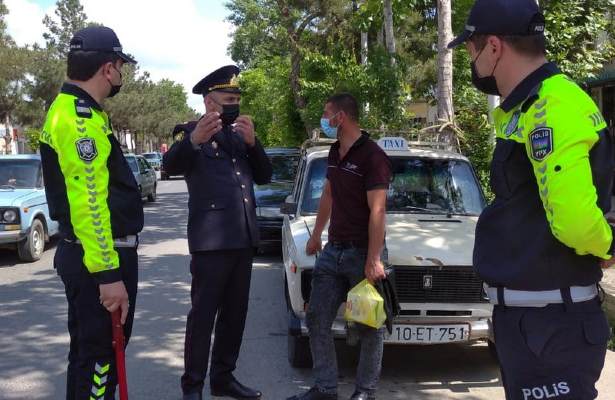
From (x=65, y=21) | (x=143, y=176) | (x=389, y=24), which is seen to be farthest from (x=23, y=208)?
(x=65, y=21)

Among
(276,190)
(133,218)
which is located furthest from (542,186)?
(276,190)

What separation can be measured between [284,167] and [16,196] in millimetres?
5027

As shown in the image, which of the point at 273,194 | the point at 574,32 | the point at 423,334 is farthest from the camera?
the point at 273,194

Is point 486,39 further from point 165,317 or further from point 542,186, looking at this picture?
point 165,317

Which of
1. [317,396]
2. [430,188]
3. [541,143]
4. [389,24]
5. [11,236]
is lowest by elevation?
[317,396]

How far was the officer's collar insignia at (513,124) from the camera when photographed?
199 cm

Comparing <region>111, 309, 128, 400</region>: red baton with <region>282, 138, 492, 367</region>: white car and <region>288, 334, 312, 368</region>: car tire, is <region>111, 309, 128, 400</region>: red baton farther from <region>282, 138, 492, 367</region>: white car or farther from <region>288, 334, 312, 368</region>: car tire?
<region>288, 334, 312, 368</region>: car tire

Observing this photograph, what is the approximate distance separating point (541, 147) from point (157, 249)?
1004 cm

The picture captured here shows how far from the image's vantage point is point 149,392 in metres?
4.49

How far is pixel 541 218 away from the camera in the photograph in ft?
6.36

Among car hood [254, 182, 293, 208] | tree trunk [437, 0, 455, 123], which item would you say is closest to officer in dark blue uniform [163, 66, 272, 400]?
tree trunk [437, 0, 455, 123]

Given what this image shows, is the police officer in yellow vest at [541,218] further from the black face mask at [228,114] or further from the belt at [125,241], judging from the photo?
the black face mask at [228,114]

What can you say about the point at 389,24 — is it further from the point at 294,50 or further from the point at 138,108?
the point at 138,108

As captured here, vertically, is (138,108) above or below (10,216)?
above
